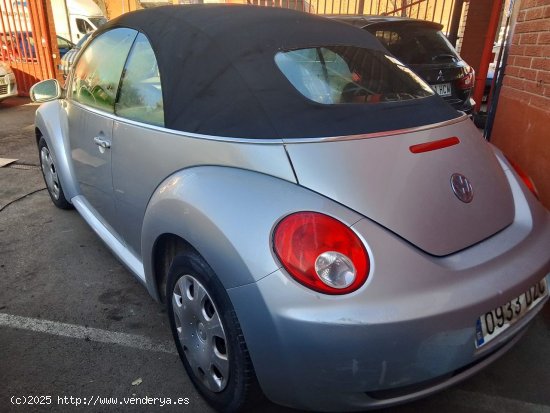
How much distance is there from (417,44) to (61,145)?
415 centimetres

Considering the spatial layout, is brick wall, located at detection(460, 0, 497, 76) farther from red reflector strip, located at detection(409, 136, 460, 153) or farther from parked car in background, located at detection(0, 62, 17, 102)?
parked car in background, located at detection(0, 62, 17, 102)

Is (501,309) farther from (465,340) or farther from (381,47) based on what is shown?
(381,47)

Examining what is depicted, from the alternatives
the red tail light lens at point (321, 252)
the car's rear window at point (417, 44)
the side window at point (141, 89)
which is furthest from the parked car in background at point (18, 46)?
the red tail light lens at point (321, 252)

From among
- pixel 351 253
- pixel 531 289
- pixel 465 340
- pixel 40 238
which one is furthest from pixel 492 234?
pixel 40 238

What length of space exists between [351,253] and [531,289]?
2.66ft

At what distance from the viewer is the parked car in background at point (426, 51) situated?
17.0 feet

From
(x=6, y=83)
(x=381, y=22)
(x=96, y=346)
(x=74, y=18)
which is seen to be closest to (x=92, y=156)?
(x=96, y=346)

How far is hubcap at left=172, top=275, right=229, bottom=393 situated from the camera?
179 cm

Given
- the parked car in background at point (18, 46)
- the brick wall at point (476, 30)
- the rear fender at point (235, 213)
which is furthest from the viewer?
the parked car in background at point (18, 46)

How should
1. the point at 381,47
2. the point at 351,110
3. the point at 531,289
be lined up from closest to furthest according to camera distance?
the point at 531,289
the point at 351,110
the point at 381,47

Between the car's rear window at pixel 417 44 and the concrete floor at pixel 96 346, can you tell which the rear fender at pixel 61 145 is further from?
the car's rear window at pixel 417 44

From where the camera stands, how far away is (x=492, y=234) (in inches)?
72.0

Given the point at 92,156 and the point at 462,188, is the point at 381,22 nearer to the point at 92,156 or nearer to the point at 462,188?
the point at 92,156

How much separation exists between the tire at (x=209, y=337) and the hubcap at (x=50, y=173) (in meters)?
2.40
